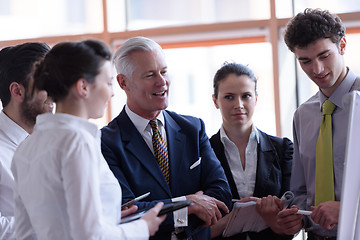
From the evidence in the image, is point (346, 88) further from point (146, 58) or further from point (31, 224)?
point (31, 224)

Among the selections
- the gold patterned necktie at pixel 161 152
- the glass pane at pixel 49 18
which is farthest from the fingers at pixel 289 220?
the glass pane at pixel 49 18

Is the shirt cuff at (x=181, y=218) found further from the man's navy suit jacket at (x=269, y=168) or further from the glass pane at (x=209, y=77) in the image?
the glass pane at (x=209, y=77)

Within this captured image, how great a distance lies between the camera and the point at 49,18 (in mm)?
5848

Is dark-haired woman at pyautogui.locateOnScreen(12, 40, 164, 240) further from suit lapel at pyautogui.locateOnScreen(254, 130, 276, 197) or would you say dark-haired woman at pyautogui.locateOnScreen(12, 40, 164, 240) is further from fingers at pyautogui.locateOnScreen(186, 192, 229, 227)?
suit lapel at pyautogui.locateOnScreen(254, 130, 276, 197)

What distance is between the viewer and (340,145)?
2643 millimetres

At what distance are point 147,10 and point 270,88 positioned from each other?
62.2 inches

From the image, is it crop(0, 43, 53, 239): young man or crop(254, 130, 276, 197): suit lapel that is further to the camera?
crop(254, 130, 276, 197): suit lapel

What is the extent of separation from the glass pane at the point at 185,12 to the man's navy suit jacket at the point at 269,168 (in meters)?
2.29

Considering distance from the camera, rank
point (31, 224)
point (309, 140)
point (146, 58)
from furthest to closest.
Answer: point (309, 140), point (146, 58), point (31, 224)

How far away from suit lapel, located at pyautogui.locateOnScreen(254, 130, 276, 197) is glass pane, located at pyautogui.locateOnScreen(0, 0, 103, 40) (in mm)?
3083

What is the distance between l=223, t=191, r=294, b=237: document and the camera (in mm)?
2686

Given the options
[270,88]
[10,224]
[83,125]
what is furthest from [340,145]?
[270,88]

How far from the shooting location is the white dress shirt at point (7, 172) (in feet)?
6.95

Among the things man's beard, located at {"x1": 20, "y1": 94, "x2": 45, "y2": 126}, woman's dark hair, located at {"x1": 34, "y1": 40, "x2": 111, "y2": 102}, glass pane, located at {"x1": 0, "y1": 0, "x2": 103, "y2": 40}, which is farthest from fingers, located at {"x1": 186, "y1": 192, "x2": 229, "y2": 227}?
glass pane, located at {"x1": 0, "y1": 0, "x2": 103, "y2": 40}
